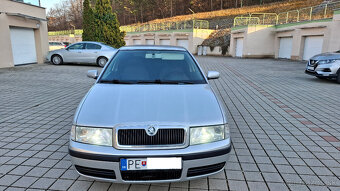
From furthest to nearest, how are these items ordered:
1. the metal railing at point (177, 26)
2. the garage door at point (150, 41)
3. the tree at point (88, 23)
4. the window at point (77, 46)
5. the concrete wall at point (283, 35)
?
the garage door at point (150, 41)
the metal railing at point (177, 26)
the tree at point (88, 23)
the concrete wall at point (283, 35)
the window at point (77, 46)

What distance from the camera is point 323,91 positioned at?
7793mm

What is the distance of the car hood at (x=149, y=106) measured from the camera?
7.59 feet

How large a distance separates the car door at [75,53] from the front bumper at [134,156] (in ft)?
41.6

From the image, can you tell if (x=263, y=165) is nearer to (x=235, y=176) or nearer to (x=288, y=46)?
(x=235, y=176)

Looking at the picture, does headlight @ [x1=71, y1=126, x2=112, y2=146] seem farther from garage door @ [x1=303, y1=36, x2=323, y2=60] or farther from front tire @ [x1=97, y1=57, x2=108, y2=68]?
garage door @ [x1=303, y1=36, x2=323, y2=60]

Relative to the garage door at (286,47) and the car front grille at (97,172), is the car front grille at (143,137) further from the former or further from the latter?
the garage door at (286,47)

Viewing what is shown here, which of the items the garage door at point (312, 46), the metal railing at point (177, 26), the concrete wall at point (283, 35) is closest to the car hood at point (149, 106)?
the concrete wall at point (283, 35)

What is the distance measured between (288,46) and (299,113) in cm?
1848

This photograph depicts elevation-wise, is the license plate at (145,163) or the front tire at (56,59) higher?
the front tire at (56,59)

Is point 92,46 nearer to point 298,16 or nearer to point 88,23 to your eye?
point 88,23

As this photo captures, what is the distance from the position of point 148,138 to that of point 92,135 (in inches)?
22.6

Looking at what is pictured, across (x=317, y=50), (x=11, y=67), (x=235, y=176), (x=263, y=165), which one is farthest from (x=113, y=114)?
(x=317, y=50)

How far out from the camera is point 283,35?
21.8 metres

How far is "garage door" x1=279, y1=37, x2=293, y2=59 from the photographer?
20984mm
